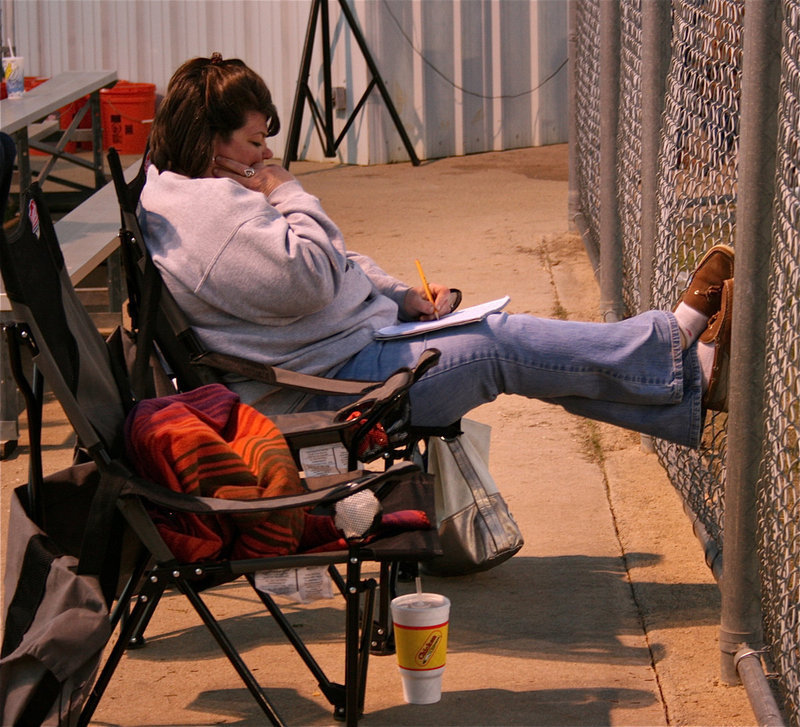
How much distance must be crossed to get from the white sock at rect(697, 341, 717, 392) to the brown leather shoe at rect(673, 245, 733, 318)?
9 cm

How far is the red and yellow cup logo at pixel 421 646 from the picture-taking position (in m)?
2.69

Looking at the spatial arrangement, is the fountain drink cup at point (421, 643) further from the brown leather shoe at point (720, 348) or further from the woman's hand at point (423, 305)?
the woman's hand at point (423, 305)

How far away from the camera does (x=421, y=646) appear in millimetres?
2695

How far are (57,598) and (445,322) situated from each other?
1.29m

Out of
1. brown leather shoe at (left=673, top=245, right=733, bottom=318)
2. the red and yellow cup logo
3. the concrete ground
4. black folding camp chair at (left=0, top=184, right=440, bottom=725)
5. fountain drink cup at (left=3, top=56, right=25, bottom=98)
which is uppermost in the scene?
fountain drink cup at (left=3, top=56, right=25, bottom=98)

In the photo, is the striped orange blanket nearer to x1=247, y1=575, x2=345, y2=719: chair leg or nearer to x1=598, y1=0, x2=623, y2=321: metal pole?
x1=247, y1=575, x2=345, y2=719: chair leg

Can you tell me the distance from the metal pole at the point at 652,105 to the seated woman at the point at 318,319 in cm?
98

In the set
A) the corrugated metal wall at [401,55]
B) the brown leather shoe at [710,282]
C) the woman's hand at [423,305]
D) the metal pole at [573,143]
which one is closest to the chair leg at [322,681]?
the woman's hand at [423,305]

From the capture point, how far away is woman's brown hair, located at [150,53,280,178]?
10.4 feet

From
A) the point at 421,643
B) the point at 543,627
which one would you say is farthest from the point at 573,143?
the point at 421,643

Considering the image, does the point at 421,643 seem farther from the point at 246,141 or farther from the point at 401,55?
the point at 401,55

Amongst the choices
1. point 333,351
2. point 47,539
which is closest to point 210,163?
point 333,351

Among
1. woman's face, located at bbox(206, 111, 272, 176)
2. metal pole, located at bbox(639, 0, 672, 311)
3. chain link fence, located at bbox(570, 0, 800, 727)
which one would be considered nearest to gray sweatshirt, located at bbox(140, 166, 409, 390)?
woman's face, located at bbox(206, 111, 272, 176)

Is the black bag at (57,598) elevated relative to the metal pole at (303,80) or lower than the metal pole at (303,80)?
lower
